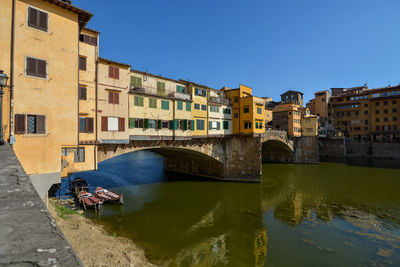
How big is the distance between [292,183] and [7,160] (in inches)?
1557

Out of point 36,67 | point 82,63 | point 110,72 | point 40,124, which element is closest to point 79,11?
point 82,63

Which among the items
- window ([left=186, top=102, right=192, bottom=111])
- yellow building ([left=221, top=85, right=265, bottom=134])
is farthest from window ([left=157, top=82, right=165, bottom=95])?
yellow building ([left=221, top=85, right=265, bottom=134])

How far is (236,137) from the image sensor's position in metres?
37.6

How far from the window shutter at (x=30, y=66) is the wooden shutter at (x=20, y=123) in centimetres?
281

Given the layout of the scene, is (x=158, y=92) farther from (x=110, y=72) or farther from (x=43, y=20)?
(x=43, y=20)

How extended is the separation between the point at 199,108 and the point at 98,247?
75.6 ft

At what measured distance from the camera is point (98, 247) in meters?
12.8

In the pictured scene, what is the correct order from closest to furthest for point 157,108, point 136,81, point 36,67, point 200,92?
point 36,67 < point 136,81 < point 157,108 < point 200,92

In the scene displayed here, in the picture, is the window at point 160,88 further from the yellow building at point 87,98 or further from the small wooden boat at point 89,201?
the small wooden boat at point 89,201

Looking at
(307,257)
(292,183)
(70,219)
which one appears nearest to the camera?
(307,257)

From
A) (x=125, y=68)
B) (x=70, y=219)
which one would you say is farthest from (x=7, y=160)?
(x=125, y=68)

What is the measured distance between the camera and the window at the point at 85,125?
60.2 feet

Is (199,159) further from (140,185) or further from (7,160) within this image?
(7,160)

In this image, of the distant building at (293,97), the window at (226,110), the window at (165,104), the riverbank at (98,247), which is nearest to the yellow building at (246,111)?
the window at (226,110)
